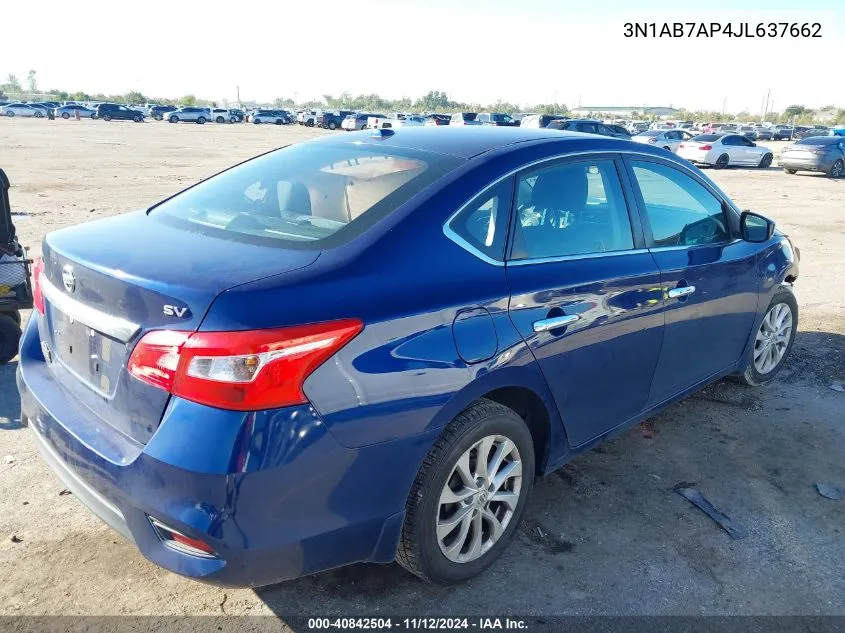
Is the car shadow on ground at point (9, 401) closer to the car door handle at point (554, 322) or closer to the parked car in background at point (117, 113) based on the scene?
the car door handle at point (554, 322)

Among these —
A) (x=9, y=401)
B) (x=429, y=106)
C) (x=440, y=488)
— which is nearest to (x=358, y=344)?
(x=440, y=488)

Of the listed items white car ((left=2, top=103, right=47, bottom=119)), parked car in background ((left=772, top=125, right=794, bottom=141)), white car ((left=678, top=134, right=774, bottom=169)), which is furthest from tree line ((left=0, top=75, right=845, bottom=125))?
white car ((left=678, top=134, right=774, bottom=169))

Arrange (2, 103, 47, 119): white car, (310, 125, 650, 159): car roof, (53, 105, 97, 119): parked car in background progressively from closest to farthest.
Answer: (310, 125, 650, 159): car roof
(2, 103, 47, 119): white car
(53, 105, 97, 119): parked car in background

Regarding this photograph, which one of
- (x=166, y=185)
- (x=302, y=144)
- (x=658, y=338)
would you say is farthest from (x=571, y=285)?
(x=166, y=185)

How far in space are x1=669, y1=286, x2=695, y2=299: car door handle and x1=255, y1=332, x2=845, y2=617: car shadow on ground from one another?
100 cm

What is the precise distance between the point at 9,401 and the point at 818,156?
25441 millimetres

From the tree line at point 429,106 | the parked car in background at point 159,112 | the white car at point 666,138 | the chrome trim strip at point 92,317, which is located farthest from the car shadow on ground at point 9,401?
the tree line at point 429,106

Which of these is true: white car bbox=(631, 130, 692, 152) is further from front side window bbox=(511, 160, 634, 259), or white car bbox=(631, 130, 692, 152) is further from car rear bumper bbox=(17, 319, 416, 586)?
car rear bumper bbox=(17, 319, 416, 586)

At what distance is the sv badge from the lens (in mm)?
2090

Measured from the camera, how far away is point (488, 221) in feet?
A: 9.20

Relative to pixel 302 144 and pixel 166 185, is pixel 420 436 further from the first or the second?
pixel 166 185

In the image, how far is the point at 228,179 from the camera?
3.38 m

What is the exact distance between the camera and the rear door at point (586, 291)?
112 inches

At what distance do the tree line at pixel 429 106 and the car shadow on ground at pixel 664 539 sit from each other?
290 ft
